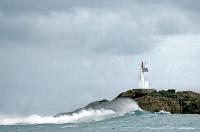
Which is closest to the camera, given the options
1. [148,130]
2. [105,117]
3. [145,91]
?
[148,130]

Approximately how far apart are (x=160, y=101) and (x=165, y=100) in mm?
1945

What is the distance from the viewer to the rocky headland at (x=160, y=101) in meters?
137

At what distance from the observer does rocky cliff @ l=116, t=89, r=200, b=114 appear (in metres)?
137

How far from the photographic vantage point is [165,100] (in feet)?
456

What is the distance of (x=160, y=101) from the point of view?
137500 mm

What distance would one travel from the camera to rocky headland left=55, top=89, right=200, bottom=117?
5394 inches

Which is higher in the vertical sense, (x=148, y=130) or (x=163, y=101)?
(x=163, y=101)

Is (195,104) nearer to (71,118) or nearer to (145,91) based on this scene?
(145,91)

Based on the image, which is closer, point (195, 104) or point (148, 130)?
point (148, 130)

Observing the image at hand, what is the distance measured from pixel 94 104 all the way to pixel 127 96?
8.81m

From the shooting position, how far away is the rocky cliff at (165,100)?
136750 mm

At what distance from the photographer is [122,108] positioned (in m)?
139

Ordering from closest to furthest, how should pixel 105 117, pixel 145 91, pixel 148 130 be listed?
1. pixel 148 130
2. pixel 105 117
3. pixel 145 91

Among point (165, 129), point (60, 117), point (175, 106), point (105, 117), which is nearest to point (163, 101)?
point (175, 106)
